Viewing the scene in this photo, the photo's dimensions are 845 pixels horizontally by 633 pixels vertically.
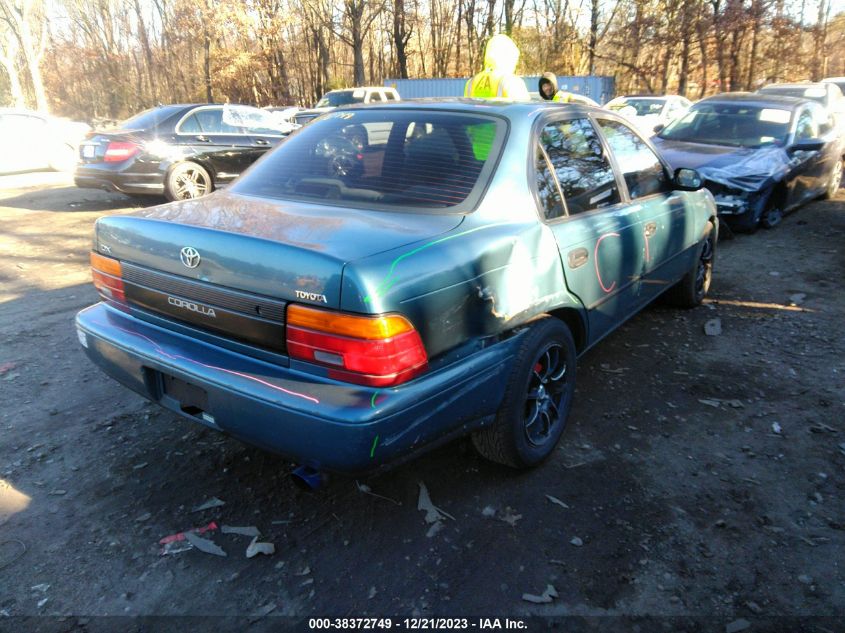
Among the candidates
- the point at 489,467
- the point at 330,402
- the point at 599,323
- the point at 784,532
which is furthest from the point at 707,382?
the point at 330,402

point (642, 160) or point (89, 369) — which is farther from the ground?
point (642, 160)

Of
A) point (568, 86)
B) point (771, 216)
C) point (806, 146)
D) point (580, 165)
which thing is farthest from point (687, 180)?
point (568, 86)

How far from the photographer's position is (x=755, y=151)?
7777 millimetres

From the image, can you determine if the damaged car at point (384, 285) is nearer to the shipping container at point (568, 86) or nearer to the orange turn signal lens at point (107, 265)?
the orange turn signal lens at point (107, 265)

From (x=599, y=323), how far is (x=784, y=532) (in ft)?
4.40

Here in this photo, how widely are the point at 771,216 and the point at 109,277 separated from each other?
25.8 feet

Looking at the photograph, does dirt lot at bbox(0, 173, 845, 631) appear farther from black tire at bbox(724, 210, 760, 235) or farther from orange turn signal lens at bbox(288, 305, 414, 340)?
black tire at bbox(724, 210, 760, 235)

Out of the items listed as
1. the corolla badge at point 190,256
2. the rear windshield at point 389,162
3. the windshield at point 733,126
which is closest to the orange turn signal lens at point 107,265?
the corolla badge at point 190,256

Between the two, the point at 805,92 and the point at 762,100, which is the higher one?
the point at 805,92

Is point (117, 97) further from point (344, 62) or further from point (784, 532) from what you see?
point (784, 532)

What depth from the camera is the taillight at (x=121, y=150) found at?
9.02 m

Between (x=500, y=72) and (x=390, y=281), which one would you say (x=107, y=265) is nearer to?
(x=390, y=281)

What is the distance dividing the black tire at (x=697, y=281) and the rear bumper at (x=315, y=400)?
2955 mm

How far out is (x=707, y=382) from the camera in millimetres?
4027
